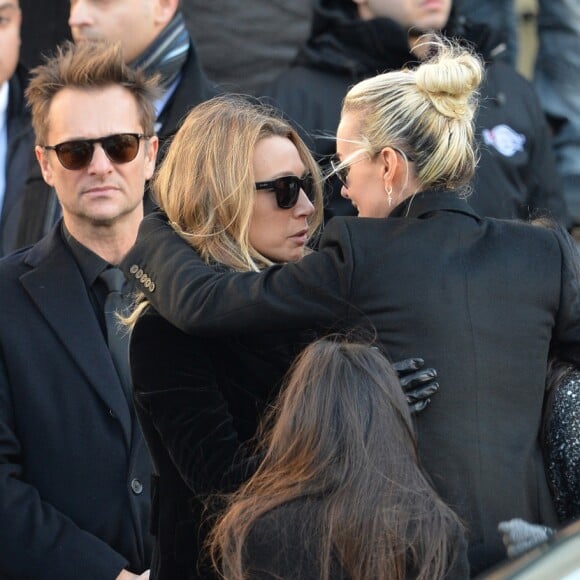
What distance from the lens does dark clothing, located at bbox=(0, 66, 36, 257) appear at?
484 centimetres

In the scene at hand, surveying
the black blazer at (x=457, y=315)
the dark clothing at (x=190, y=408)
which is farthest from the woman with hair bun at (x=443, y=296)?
the dark clothing at (x=190, y=408)

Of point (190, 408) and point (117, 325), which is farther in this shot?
point (117, 325)

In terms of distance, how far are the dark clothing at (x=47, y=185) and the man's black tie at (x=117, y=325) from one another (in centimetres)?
86

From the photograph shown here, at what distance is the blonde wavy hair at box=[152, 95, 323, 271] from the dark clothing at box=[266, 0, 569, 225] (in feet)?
4.52

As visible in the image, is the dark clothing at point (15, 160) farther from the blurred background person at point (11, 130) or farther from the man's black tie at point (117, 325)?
the man's black tie at point (117, 325)

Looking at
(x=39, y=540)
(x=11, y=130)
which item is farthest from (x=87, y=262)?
(x=11, y=130)

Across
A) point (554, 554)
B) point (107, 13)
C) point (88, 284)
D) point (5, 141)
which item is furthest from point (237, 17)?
point (554, 554)

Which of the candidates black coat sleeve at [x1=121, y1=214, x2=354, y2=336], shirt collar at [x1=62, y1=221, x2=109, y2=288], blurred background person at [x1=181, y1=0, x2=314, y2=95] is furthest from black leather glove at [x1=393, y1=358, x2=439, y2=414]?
blurred background person at [x1=181, y1=0, x2=314, y2=95]

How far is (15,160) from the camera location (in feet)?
16.3

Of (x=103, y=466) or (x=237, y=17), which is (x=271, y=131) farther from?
(x=237, y=17)

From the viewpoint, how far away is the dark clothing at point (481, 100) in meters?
4.77

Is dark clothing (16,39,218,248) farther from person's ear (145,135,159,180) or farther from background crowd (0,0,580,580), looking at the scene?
background crowd (0,0,580,580)

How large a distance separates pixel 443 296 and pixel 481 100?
206cm

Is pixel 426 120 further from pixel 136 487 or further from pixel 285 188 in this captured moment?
pixel 136 487
